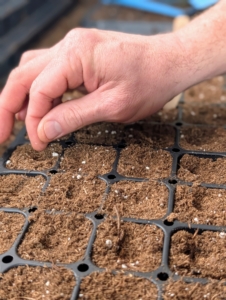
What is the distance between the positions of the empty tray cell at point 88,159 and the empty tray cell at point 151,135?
8 cm

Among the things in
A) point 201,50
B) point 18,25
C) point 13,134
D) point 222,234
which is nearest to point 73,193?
point 222,234

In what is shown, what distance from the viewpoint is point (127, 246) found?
2.24 ft

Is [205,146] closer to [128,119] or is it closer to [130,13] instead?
[128,119]

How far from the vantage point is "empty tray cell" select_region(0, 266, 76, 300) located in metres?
0.60

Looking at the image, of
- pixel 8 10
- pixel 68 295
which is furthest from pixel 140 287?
pixel 8 10

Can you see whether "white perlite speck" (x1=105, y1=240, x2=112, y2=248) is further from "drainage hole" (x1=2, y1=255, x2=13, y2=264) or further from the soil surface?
the soil surface

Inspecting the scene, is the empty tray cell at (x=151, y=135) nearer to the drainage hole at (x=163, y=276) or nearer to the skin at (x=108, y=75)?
the skin at (x=108, y=75)

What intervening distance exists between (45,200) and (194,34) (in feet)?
1.85

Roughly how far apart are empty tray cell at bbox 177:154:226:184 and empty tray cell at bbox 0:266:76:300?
0.34 metres

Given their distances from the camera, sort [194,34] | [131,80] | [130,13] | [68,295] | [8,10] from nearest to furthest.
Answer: [68,295], [131,80], [194,34], [8,10], [130,13]

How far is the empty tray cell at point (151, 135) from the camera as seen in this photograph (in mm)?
946

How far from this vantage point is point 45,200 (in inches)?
30.5

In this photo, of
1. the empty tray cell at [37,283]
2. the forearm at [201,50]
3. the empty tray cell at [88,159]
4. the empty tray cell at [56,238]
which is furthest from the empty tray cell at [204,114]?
the empty tray cell at [37,283]

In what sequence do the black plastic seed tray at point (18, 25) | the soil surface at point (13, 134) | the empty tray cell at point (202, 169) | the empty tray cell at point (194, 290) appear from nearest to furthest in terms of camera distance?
the empty tray cell at point (194, 290) → the empty tray cell at point (202, 169) → the soil surface at point (13, 134) → the black plastic seed tray at point (18, 25)
